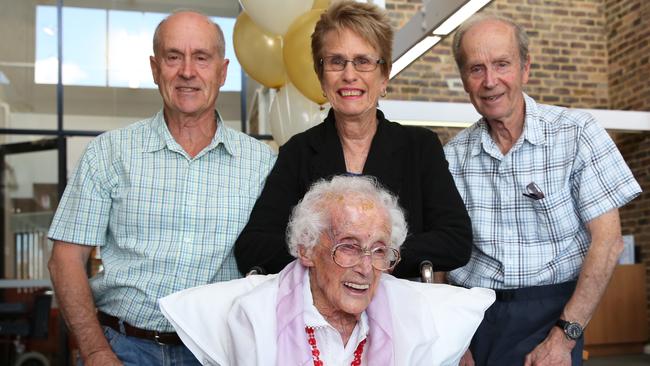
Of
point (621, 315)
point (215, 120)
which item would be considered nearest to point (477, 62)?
point (215, 120)

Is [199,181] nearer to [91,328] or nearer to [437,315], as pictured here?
[91,328]

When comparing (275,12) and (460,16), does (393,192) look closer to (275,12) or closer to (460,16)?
(275,12)

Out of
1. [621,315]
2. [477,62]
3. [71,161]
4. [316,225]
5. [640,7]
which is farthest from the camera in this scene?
[640,7]

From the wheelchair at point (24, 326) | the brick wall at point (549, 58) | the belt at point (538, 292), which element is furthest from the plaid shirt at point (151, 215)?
the brick wall at point (549, 58)

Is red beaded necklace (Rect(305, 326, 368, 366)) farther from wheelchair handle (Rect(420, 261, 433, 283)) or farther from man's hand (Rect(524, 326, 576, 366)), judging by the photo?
man's hand (Rect(524, 326, 576, 366))

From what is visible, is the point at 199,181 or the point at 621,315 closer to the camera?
the point at 199,181

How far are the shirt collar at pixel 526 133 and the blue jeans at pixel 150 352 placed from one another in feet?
3.86

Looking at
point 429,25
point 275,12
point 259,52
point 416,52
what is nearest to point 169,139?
point 275,12

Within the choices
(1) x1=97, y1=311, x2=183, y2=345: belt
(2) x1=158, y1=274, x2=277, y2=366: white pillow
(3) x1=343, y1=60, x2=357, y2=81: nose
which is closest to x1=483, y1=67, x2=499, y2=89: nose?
(3) x1=343, y1=60, x2=357, y2=81: nose

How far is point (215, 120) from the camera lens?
2.35 metres

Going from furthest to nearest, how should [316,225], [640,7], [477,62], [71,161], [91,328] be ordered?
[640,7], [71,161], [477,62], [91,328], [316,225]

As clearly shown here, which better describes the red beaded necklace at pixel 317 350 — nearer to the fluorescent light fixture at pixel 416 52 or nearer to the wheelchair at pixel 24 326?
the fluorescent light fixture at pixel 416 52

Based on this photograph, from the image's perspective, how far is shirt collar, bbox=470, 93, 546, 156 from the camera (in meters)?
2.35

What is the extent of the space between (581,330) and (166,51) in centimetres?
157
